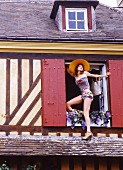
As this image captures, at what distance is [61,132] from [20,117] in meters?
0.95

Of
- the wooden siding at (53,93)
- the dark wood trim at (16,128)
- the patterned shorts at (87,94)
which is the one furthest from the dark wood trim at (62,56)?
the dark wood trim at (16,128)

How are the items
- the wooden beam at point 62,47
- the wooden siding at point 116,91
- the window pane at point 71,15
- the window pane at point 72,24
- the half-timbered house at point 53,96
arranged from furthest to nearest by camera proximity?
the window pane at point 71,15
the window pane at point 72,24
the wooden beam at point 62,47
the wooden siding at point 116,91
the half-timbered house at point 53,96

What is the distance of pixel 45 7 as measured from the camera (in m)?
16.7

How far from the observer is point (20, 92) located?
1350 centimetres

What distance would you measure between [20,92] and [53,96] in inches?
29.0

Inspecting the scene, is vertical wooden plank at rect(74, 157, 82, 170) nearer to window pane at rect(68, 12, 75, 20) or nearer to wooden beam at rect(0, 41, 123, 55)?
wooden beam at rect(0, 41, 123, 55)

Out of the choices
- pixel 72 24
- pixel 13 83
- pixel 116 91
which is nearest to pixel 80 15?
pixel 72 24

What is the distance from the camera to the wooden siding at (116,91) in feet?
44.4

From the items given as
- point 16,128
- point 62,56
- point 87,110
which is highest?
point 62,56

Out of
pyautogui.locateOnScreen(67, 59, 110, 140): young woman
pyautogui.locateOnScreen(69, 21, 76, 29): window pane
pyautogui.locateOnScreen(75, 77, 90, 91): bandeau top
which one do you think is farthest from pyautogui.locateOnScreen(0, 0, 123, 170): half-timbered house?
pyautogui.locateOnScreen(75, 77, 90, 91): bandeau top

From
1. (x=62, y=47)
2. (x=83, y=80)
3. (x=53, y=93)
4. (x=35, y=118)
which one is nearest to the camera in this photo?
(x=35, y=118)

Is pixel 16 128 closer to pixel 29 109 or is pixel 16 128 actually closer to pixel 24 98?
pixel 29 109

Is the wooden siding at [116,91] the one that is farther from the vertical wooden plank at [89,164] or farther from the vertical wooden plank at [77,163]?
the vertical wooden plank at [77,163]

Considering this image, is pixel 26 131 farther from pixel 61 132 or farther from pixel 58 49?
pixel 58 49
